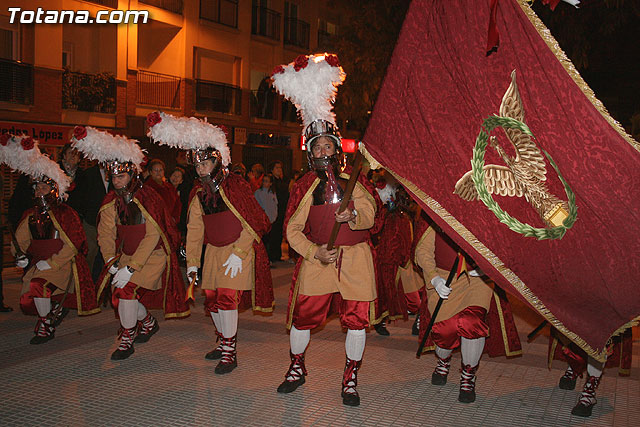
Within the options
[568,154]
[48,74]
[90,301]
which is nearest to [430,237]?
[568,154]

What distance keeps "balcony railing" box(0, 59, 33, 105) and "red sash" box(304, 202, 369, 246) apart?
15510 mm

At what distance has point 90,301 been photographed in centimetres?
710

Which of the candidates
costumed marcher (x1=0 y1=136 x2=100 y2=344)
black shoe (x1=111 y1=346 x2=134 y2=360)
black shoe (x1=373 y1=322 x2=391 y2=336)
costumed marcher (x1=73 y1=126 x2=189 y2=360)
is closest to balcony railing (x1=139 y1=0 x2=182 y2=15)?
costumed marcher (x1=0 y1=136 x2=100 y2=344)

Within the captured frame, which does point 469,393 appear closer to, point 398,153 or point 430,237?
point 430,237

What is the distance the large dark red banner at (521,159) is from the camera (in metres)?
3.08

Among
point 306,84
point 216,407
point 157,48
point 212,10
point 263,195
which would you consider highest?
point 212,10

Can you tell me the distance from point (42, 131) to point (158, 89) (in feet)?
18.2

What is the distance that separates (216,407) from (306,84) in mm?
2752

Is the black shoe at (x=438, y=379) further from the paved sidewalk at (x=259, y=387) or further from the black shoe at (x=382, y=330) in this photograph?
the black shoe at (x=382, y=330)

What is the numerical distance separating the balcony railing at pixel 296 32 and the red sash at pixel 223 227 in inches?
965

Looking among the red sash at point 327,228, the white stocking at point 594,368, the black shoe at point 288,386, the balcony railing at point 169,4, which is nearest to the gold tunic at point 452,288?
the red sash at point 327,228

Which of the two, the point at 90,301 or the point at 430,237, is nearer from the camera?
the point at 430,237

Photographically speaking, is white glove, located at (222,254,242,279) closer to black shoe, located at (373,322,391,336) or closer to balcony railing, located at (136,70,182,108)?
black shoe, located at (373,322,391,336)

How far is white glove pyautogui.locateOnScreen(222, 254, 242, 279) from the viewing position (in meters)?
6.14
